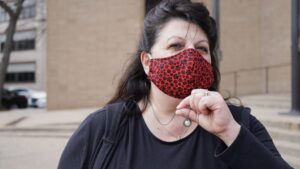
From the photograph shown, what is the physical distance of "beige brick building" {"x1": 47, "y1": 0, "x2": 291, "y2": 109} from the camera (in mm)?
13953

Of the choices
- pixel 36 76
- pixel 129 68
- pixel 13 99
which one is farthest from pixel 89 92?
pixel 36 76

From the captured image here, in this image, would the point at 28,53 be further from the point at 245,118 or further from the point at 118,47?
the point at 245,118

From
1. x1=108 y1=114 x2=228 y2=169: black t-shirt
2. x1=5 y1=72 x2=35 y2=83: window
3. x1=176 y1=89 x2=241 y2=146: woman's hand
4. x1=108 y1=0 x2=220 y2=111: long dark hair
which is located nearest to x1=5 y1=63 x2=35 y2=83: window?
x1=5 y1=72 x2=35 y2=83: window

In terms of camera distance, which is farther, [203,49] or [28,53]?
[28,53]

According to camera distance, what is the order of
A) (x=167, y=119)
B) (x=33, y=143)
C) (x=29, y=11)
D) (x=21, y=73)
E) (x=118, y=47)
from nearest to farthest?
(x=167, y=119), (x=33, y=143), (x=118, y=47), (x=29, y=11), (x=21, y=73)

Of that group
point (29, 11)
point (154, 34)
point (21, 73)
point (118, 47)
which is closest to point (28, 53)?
point (21, 73)

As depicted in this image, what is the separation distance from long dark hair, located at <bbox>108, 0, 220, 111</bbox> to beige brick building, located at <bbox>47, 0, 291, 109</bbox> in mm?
11515

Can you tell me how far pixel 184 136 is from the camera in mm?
1703

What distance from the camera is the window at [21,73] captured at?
3597 cm

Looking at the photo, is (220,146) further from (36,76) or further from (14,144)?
(36,76)

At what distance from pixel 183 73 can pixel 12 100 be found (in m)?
18.6

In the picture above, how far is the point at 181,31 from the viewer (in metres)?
1.71

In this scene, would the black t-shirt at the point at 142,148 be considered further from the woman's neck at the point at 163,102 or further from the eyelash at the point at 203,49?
the eyelash at the point at 203,49

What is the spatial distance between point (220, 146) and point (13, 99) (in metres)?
18.8
